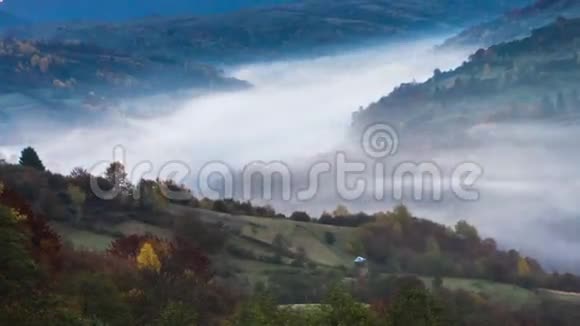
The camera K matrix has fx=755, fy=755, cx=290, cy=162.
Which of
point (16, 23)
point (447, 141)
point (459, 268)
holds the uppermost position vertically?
point (16, 23)

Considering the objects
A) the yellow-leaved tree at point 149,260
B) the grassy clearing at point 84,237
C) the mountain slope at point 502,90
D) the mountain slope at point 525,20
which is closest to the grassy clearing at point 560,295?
the grassy clearing at point 84,237

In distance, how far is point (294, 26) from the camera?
143 m

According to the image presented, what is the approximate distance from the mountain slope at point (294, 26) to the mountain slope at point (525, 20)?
8.56 metres

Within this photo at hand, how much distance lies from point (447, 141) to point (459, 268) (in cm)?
8857

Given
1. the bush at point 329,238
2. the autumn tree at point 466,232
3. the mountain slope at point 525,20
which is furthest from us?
the mountain slope at point 525,20

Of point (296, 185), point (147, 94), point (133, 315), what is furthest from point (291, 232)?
point (147, 94)

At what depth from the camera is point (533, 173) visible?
409 feet

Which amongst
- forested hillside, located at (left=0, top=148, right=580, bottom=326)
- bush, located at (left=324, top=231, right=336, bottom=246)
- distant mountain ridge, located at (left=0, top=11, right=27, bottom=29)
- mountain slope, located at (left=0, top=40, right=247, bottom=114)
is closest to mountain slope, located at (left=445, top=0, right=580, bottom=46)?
mountain slope, located at (left=0, top=40, right=247, bottom=114)

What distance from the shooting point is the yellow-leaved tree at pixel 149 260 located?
776 inches

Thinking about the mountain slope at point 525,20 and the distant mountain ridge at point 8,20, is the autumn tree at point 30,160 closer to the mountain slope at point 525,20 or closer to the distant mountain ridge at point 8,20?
the distant mountain ridge at point 8,20

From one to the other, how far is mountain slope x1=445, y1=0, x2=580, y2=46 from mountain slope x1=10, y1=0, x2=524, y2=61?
8564mm

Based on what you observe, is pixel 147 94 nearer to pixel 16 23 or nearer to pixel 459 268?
pixel 16 23

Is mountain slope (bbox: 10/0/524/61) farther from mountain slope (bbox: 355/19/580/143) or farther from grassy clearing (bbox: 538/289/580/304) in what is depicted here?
grassy clearing (bbox: 538/289/580/304)

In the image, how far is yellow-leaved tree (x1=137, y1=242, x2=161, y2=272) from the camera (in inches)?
776
